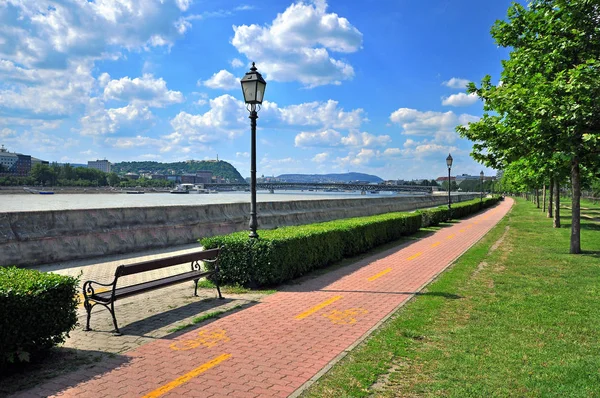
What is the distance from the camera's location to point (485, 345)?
5660mm

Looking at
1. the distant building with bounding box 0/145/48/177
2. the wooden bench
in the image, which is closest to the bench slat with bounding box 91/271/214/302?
the wooden bench

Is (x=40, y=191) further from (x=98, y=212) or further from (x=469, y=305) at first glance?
(x=469, y=305)

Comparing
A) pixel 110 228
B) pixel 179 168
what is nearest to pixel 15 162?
pixel 179 168

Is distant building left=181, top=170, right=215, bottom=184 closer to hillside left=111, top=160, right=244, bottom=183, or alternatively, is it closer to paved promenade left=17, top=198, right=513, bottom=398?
hillside left=111, top=160, right=244, bottom=183

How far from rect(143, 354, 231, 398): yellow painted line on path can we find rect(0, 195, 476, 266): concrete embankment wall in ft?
24.8

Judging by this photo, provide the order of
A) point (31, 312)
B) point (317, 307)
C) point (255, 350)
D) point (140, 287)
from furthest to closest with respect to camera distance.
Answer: point (317, 307)
point (140, 287)
point (255, 350)
point (31, 312)

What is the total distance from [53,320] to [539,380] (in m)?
5.57

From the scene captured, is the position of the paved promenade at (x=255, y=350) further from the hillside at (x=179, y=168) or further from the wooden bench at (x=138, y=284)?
the hillside at (x=179, y=168)

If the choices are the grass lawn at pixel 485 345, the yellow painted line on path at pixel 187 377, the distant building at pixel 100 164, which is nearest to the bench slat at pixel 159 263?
the yellow painted line on path at pixel 187 377

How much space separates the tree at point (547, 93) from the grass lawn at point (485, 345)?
4.24 meters

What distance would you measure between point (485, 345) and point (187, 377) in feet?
12.7

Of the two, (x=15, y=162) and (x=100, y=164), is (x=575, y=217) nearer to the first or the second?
(x=15, y=162)

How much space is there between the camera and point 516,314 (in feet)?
23.5

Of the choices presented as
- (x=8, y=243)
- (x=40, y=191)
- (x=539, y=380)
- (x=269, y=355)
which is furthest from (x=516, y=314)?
(x=40, y=191)
